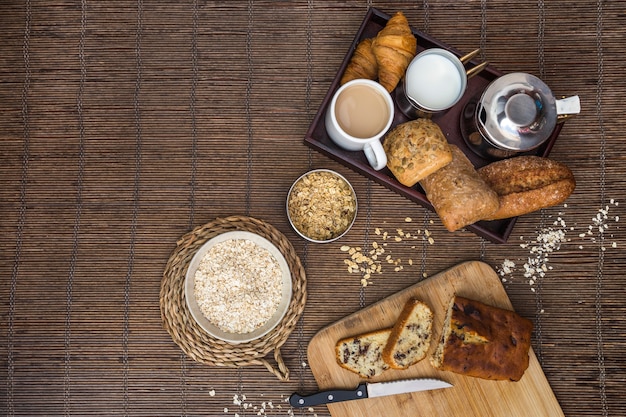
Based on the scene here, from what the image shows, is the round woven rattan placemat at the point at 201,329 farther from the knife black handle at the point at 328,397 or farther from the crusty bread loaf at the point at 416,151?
the crusty bread loaf at the point at 416,151

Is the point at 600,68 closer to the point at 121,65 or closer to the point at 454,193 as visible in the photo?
the point at 454,193

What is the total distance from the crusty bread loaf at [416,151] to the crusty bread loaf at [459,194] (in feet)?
0.14

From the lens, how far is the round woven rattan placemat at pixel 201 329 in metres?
1.42

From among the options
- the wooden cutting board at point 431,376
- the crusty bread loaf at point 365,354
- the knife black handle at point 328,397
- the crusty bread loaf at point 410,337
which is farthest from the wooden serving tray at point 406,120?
the knife black handle at point 328,397

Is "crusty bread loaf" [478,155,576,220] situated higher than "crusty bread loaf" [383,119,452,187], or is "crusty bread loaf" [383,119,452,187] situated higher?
"crusty bread loaf" [383,119,452,187]


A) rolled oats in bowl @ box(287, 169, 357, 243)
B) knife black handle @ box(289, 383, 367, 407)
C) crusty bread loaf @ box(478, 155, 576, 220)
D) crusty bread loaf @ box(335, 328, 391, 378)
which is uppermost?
crusty bread loaf @ box(478, 155, 576, 220)

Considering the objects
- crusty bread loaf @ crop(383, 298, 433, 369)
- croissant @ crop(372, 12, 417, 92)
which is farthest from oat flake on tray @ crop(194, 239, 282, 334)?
croissant @ crop(372, 12, 417, 92)

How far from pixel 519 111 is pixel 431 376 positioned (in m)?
0.76

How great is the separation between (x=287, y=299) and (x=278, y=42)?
768mm

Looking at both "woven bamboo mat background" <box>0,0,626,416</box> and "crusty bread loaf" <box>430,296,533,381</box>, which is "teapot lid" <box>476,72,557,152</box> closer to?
"woven bamboo mat background" <box>0,0,626,416</box>

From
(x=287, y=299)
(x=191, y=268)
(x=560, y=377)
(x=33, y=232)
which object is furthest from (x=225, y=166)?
(x=560, y=377)

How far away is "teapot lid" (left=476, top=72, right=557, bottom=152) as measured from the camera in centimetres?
125

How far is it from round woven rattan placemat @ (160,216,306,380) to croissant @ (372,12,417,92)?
529mm

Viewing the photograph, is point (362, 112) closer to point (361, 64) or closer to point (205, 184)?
point (361, 64)
